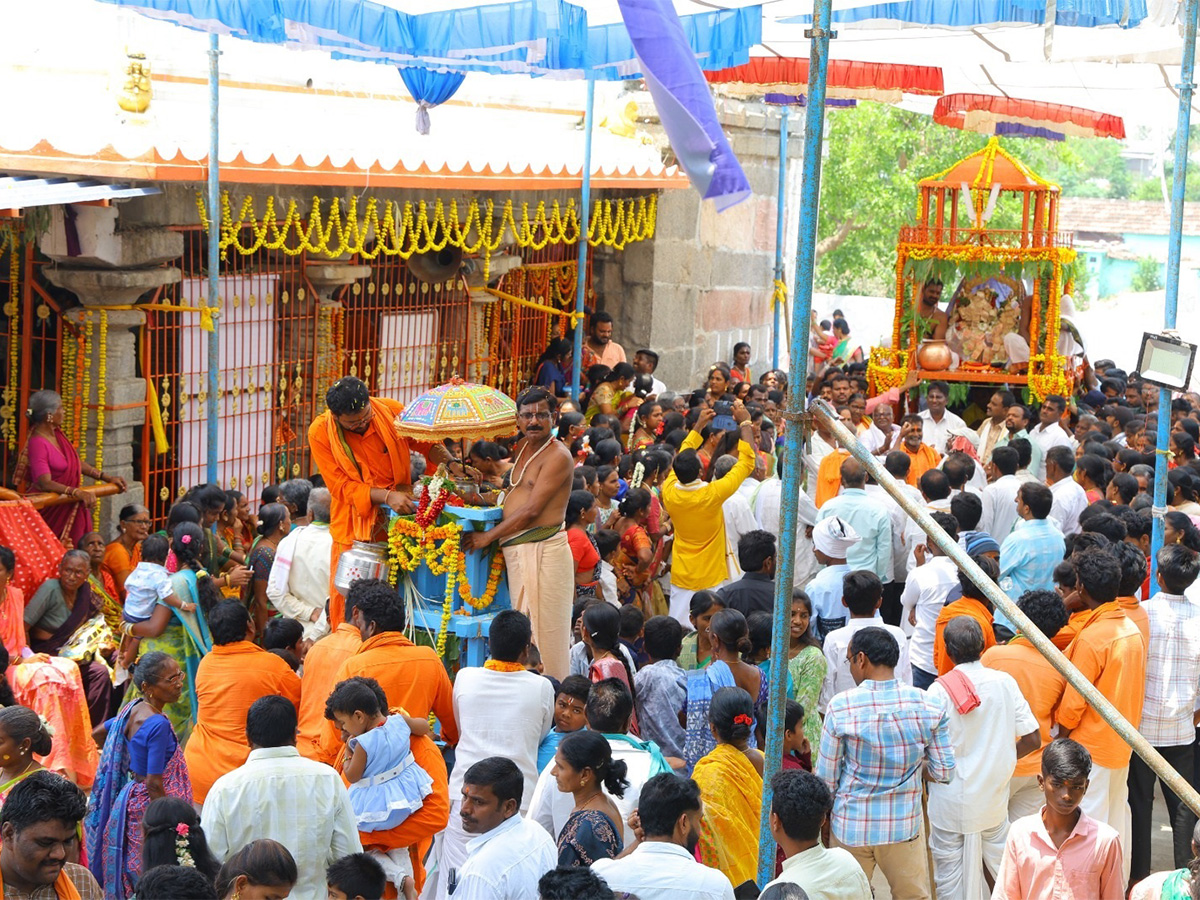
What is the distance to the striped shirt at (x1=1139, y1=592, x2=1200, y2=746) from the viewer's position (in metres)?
6.04

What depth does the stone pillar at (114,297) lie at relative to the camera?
8055 millimetres

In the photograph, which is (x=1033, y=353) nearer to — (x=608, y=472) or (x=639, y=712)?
(x=608, y=472)

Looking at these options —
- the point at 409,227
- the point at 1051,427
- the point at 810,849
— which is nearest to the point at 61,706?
the point at 810,849

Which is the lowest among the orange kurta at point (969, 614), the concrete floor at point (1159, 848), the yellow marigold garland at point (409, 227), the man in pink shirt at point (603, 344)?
the concrete floor at point (1159, 848)

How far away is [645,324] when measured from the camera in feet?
47.5

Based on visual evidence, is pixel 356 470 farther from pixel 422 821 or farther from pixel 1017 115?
pixel 1017 115

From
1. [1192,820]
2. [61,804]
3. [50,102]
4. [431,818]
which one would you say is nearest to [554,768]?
[431,818]

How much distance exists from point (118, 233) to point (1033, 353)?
8.18 m

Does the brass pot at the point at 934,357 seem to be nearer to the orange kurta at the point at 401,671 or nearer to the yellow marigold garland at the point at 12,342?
the yellow marigold garland at the point at 12,342

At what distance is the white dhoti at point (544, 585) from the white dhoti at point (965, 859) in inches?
69.5

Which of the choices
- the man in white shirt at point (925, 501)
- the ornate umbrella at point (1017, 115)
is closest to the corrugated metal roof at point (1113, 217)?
the ornate umbrella at point (1017, 115)

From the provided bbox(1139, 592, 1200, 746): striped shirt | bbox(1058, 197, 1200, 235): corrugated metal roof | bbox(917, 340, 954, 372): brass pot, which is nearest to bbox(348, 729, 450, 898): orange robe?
bbox(1139, 592, 1200, 746): striped shirt

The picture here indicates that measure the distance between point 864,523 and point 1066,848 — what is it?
3.04m

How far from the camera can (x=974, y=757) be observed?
17.5ft
